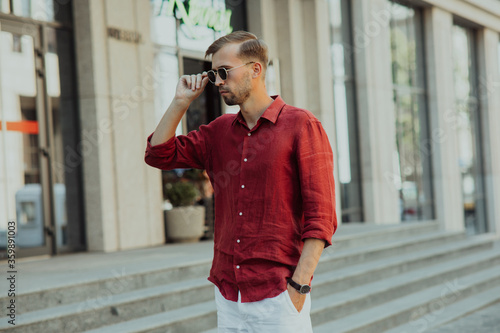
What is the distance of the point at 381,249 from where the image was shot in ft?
29.4

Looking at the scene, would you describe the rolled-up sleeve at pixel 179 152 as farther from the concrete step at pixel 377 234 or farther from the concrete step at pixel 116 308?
the concrete step at pixel 377 234

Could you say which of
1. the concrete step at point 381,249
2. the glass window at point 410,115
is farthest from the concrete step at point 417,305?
the glass window at point 410,115

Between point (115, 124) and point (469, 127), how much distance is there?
1215cm

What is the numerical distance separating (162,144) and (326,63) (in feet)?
33.9

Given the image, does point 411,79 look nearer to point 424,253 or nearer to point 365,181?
point 365,181

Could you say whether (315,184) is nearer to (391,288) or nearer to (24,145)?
(391,288)

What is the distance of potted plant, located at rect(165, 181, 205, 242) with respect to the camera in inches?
380

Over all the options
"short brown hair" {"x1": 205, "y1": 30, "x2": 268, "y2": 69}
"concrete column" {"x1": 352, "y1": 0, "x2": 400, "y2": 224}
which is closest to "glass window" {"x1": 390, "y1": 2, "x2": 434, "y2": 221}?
"concrete column" {"x1": 352, "y1": 0, "x2": 400, "y2": 224}

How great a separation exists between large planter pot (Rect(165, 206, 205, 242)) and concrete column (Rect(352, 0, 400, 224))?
16.2 feet

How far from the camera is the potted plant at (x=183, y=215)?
31.7 ft

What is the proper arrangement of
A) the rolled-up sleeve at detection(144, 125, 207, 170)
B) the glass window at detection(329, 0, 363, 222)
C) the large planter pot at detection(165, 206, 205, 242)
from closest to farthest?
the rolled-up sleeve at detection(144, 125, 207, 170)
the large planter pot at detection(165, 206, 205, 242)
the glass window at detection(329, 0, 363, 222)

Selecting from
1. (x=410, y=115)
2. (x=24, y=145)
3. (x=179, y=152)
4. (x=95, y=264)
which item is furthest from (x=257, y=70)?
(x=410, y=115)

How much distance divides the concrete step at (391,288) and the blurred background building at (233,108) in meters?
3.18

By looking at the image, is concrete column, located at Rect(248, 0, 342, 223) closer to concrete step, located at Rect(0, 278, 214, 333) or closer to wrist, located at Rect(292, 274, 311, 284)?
concrete step, located at Rect(0, 278, 214, 333)
